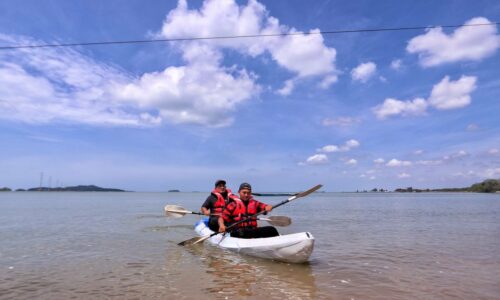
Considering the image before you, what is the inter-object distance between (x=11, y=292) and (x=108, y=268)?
2.57 m

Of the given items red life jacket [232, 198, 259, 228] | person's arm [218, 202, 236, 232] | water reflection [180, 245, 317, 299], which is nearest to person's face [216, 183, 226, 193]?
person's arm [218, 202, 236, 232]

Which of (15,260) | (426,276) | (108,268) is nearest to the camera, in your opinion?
(426,276)

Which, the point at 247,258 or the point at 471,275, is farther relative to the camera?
the point at 247,258

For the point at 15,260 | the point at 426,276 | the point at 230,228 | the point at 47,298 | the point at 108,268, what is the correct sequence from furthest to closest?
the point at 230,228 < the point at 15,260 < the point at 108,268 < the point at 426,276 < the point at 47,298

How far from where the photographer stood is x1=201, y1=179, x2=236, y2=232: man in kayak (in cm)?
1319

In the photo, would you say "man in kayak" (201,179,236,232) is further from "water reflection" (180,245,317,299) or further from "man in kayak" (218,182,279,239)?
"water reflection" (180,245,317,299)

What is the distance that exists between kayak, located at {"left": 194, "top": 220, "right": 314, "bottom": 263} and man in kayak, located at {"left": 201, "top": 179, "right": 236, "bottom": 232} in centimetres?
179

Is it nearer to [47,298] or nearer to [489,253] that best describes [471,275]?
[489,253]

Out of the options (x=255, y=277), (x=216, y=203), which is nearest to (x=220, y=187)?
(x=216, y=203)

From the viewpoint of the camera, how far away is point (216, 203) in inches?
527

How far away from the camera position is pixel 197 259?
11.1 meters

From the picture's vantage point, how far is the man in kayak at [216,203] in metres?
13.2

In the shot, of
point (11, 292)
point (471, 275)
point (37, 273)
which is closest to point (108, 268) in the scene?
point (37, 273)

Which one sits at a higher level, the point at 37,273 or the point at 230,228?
the point at 230,228
